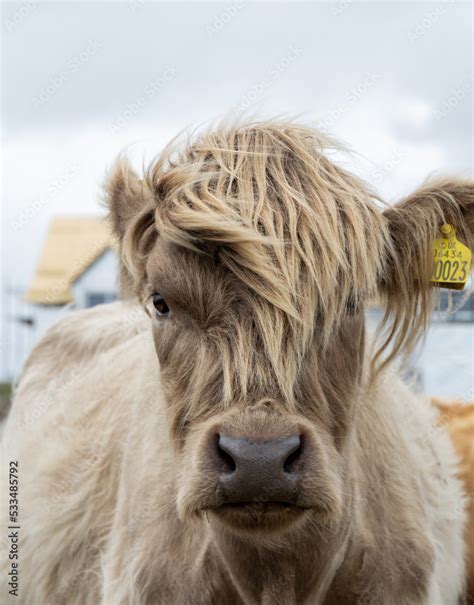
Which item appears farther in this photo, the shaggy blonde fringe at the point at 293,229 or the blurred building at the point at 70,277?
the blurred building at the point at 70,277

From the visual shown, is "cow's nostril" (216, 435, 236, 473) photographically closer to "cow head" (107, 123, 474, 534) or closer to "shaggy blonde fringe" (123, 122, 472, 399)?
"cow head" (107, 123, 474, 534)

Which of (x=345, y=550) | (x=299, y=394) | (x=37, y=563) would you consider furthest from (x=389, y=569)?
(x=37, y=563)

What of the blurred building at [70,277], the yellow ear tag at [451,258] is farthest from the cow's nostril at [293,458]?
the blurred building at [70,277]

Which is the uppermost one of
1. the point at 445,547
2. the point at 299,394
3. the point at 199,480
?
the point at 299,394

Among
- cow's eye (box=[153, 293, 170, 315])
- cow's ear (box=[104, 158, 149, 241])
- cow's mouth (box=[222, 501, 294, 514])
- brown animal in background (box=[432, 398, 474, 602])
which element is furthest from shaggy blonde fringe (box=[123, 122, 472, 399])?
brown animal in background (box=[432, 398, 474, 602])

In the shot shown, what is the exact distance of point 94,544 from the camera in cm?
458

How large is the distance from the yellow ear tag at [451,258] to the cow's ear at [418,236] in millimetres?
34

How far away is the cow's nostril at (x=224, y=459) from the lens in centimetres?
280

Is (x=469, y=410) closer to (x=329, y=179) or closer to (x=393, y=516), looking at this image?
(x=393, y=516)

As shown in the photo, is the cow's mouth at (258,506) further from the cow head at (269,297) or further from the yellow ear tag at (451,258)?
the yellow ear tag at (451,258)

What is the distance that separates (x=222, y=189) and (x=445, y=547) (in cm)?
220

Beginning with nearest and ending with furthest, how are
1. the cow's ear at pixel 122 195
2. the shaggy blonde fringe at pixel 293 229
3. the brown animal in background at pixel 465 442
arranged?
the shaggy blonde fringe at pixel 293 229 → the cow's ear at pixel 122 195 → the brown animal in background at pixel 465 442

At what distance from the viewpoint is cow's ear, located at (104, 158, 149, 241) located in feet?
12.7

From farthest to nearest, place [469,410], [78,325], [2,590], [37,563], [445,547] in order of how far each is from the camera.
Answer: [78,325]
[469,410]
[2,590]
[37,563]
[445,547]
